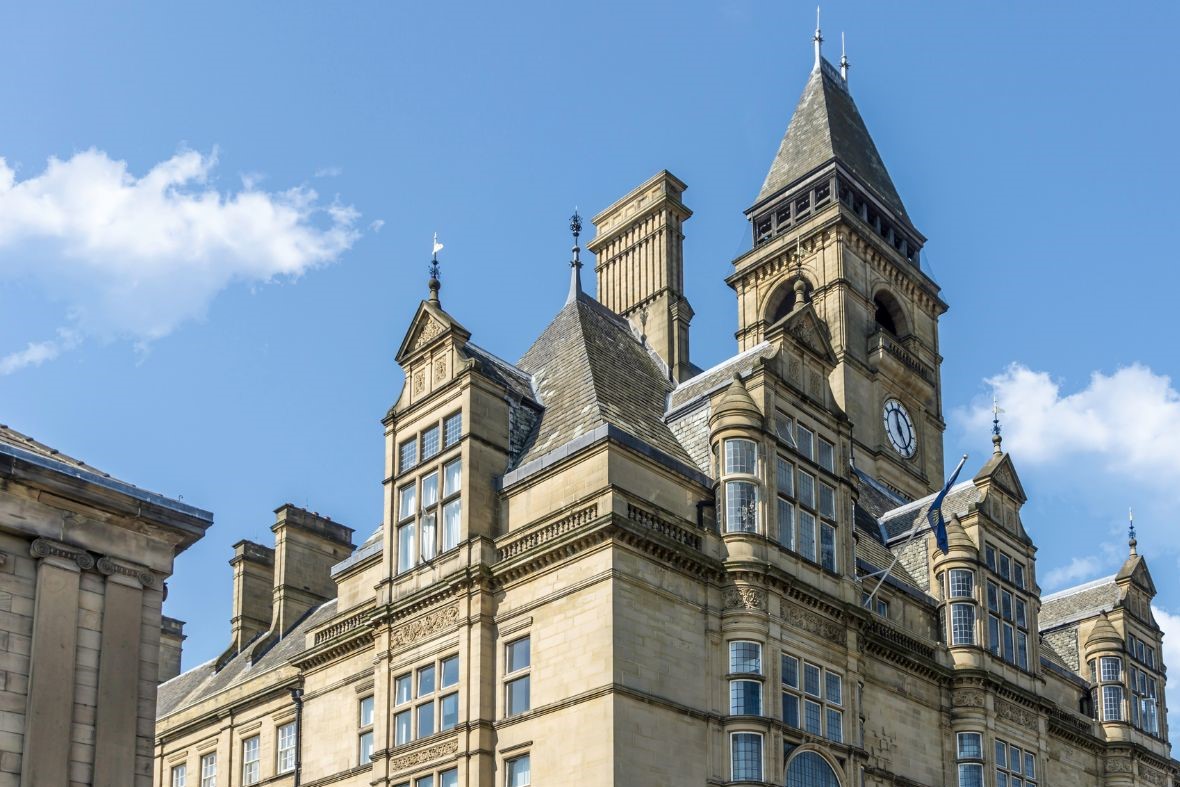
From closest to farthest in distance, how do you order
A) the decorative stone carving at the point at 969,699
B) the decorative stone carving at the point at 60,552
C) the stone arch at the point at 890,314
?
the decorative stone carving at the point at 60,552
the decorative stone carving at the point at 969,699
the stone arch at the point at 890,314

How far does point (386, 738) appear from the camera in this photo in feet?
121

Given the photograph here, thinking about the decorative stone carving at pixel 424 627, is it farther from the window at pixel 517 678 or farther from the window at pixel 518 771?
the window at pixel 518 771

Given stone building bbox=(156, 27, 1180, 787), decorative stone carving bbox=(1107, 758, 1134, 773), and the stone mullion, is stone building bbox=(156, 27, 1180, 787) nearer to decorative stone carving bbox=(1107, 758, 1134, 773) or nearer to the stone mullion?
decorative stone carving bbox=(1107, 758, 1134, 773)

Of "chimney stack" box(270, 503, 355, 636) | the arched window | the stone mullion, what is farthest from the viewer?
"chimney stack" box(270, 503, 355, 636)

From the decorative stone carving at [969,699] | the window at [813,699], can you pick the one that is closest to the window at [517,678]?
the window at [813,699]

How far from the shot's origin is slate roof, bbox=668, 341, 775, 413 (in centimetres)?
3969

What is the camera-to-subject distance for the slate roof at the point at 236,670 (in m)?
46.7

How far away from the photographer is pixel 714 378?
41.0 m

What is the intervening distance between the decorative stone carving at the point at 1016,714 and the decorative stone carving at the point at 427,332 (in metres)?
17.3

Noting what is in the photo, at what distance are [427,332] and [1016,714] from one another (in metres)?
18.4

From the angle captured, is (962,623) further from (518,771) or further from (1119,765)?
(518,771)

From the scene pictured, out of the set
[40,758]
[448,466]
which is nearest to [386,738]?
[448,466]

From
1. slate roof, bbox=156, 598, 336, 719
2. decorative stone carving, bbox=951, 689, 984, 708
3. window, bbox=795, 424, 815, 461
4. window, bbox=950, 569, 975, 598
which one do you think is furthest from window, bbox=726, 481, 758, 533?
slate roof, bbox=156, 598, 336, 719

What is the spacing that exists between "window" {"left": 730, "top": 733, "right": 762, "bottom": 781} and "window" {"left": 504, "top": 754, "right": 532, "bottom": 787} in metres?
4.23
